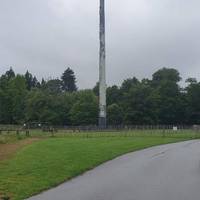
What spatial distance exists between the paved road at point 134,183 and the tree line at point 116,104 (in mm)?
96473

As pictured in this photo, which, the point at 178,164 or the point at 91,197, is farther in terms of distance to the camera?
the point at 178,164

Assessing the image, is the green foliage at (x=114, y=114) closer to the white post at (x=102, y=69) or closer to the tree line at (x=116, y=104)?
the tree line at (x=116, y=104)

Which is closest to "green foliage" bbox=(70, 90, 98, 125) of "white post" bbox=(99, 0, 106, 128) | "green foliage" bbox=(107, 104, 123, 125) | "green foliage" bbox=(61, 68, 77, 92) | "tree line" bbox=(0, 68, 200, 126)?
"tree line" bbox=(0, 68, 200, 126)

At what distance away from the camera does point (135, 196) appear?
14844 millimetres

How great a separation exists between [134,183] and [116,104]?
11189 cm

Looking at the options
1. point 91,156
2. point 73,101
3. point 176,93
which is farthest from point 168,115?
point 91,156

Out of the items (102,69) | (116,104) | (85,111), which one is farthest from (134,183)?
(116,104)

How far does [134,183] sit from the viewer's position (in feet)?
58.7

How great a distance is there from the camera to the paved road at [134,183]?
48.9ft

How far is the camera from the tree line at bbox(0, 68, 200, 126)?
406 feet

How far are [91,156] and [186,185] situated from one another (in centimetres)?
1258

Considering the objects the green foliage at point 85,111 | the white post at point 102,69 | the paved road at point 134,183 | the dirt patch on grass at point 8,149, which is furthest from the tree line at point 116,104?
the paved road at point 134,183

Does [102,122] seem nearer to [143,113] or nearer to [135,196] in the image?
[143,113]

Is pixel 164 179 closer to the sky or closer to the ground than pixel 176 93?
closer to the ground
